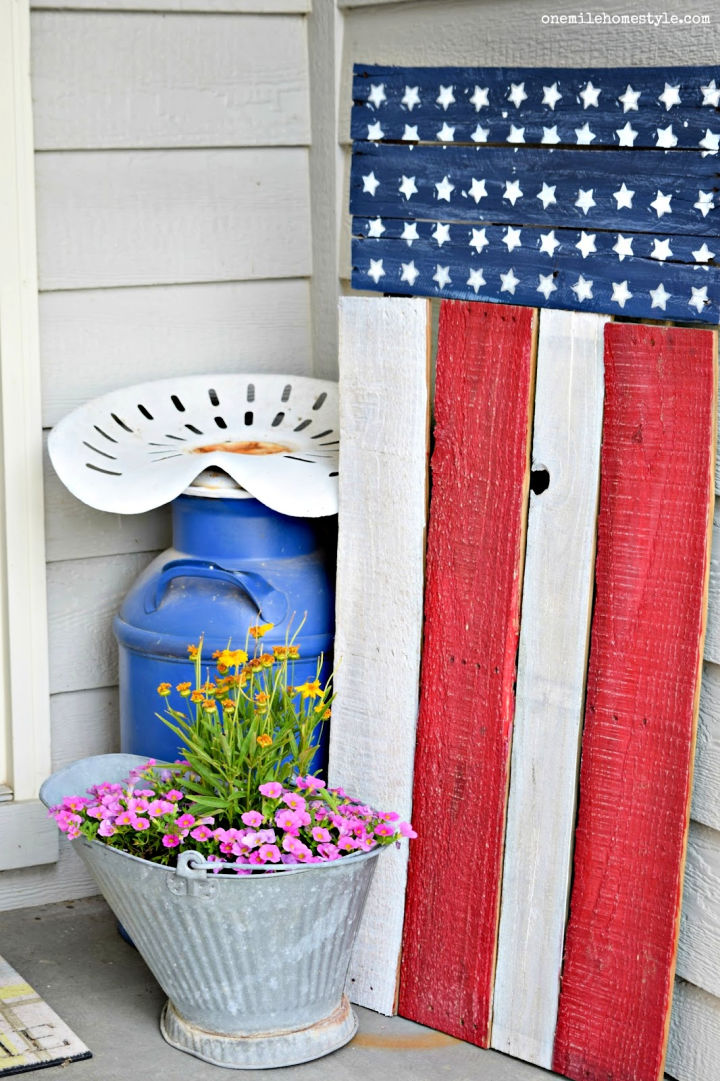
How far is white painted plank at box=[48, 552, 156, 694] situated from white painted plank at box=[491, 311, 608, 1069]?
990 mm

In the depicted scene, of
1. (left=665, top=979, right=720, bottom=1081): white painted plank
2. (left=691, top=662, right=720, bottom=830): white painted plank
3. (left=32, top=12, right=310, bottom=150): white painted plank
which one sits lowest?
(left=665, top=979, right=720, bottom=1081): white painted plank

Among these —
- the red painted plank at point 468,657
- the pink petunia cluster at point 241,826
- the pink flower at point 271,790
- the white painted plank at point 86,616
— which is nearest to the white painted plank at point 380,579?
the red painted plank at point 468,657

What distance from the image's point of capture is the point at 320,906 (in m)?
2.34

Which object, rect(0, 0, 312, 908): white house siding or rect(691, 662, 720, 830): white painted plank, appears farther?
rect(0, 0, 312, 908): white house siding

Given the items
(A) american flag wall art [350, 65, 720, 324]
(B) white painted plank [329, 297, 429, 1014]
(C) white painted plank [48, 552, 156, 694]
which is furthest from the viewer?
(C) white painted plank [48, 552, 156, 694]

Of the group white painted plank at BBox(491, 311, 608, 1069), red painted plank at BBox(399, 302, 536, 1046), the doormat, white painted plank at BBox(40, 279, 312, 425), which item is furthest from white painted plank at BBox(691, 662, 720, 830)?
white painted plank at BBox(40, 279, 312, 425)

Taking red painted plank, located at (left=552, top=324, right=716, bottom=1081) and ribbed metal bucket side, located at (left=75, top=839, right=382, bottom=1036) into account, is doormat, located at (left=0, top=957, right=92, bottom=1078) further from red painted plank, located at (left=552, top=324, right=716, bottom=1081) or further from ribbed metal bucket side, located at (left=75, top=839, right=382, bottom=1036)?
red painted plank, located at (left=552, top=324, right=716, bottom=1081)

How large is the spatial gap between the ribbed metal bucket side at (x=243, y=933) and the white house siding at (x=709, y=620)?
0.52 m

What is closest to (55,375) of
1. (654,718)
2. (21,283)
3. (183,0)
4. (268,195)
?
(21,283)

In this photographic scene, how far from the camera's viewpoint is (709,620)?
2211 mm

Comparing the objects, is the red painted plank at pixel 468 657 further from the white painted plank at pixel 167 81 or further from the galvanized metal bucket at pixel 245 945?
the white painted plank at pixel 167 81

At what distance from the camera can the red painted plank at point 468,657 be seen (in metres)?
2.38

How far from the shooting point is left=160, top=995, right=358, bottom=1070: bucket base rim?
2.40 meters

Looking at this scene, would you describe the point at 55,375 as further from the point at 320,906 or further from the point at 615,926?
the point at 615,926
